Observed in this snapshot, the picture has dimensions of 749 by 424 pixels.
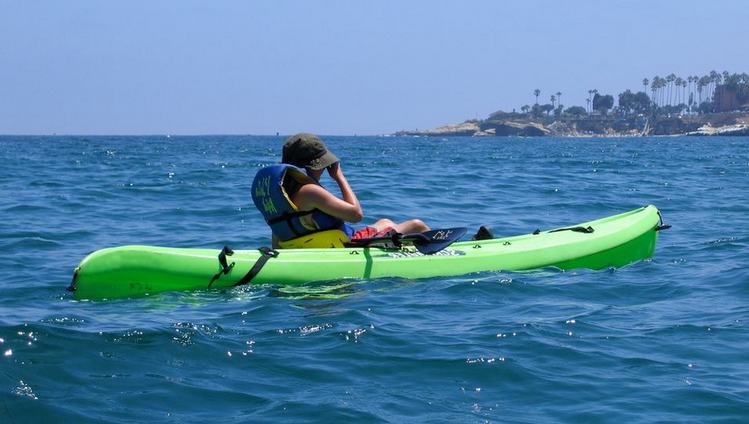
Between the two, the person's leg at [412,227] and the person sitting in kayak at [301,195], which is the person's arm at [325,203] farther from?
the person's leg at [412,227]

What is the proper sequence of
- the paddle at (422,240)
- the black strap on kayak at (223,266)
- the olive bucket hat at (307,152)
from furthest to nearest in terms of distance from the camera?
the paddle at (422,240), the olive bucket hat at (307,152), the black strap on kayak at (223,266)

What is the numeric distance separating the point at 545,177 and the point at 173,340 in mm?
16883

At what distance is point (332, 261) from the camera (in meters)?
6.70

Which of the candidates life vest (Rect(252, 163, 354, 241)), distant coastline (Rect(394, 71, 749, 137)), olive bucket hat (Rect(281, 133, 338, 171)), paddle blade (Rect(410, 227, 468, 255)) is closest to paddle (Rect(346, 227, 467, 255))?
paddle blade (Rect(410, 227, 468, 255))

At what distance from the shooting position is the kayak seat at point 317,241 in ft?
22.7

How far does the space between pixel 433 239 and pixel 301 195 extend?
42.3 inches

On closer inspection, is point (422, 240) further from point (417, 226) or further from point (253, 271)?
point (253, 271)

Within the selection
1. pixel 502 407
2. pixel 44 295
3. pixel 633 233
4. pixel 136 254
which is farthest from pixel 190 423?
pixel 633 233

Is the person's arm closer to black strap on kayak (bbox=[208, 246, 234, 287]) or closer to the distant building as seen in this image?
black strap on kayak (bbox=[208, 246, 234, 287])

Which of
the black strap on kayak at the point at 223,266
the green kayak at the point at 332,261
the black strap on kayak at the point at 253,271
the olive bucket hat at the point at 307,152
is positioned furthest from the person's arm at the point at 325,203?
the black strap on kayak at the point at 223,266

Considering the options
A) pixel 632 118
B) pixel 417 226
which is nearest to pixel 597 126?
pixel 632 118

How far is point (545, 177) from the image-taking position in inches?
834

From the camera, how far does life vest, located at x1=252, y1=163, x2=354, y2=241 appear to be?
21.7 ft

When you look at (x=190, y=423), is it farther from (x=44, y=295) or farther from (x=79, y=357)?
(x=44, y=295)
